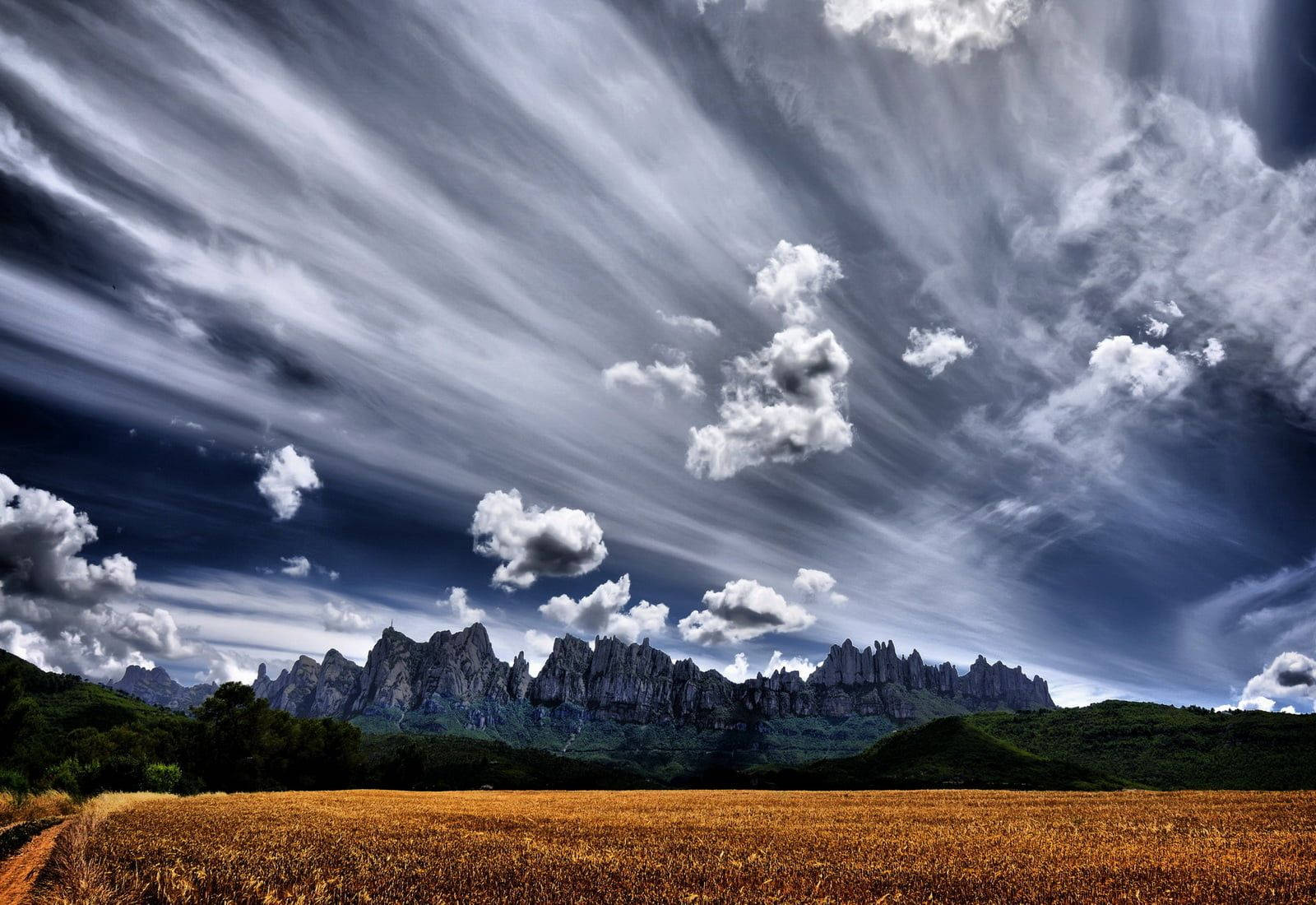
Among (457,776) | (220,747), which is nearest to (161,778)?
(220,747)

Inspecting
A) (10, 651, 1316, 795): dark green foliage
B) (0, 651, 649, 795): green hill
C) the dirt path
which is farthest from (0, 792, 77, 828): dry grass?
(0, 651, 649, 795): green hill

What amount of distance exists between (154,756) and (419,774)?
49.7 meters

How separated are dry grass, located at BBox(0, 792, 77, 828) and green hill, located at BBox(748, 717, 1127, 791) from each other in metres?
97.5

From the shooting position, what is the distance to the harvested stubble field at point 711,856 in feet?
35.7

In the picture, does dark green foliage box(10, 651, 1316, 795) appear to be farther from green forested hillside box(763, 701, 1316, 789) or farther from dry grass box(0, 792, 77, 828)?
dry grass box(0, 792, 77, 828)

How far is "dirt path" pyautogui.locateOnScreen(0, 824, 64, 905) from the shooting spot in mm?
10375

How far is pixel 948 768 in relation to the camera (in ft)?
502

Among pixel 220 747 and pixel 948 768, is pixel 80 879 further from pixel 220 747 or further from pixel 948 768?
pixel 948 768

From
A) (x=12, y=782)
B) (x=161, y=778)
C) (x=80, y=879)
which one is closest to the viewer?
(x=80, y=879)

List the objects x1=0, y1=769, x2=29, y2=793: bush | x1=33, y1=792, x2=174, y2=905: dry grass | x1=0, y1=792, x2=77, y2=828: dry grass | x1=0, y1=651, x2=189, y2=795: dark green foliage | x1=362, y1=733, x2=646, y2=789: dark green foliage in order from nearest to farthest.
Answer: x1=33, y1=792, x2=174, y2=905: dry grass → x1=0, y1=792, x2=77, y2=828: dry grass → x1=0, y1=769, x2=29, y2=793: bush → x1=0, y1=651, x2=189, y2=795: dark green foliage → x1=362, y1=733, x2=646, y2=789: dark green foliage

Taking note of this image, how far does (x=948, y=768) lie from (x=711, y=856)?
172 metres

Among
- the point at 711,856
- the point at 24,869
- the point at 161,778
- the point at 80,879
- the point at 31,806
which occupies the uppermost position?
the point at 80,879

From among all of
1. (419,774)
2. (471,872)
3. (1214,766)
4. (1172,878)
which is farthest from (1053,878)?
(1214,766)

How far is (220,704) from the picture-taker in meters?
83.9
